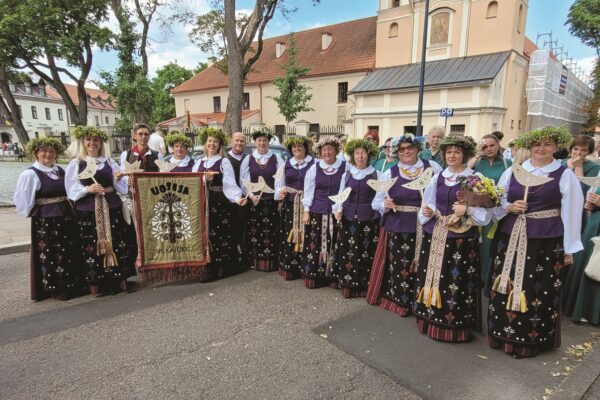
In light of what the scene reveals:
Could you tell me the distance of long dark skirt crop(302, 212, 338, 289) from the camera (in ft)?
15.3

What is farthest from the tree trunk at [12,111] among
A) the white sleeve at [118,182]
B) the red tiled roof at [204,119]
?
the white sleeve at [118,182]

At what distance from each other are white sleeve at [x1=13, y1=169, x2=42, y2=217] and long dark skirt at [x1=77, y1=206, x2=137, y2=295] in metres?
0.47

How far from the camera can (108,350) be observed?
3314 millimetres

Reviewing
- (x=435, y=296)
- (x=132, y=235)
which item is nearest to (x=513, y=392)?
(x=435, y=296)

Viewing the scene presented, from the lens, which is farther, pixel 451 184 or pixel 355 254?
pixel 355 254

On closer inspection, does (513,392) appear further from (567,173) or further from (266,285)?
(266,285)

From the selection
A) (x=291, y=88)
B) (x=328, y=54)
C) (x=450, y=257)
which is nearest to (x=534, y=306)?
(x=450, y=257)

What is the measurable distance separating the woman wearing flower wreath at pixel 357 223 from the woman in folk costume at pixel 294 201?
0.64 m

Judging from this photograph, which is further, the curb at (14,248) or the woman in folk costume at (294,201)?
the curb at (14,248)

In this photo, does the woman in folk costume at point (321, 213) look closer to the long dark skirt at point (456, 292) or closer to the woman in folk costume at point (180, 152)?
the long dark skirt at point (456, 292)

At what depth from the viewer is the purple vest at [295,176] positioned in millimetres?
4945

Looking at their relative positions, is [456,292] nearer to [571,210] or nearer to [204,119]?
[571,210]

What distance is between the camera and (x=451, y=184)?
10.9 feet

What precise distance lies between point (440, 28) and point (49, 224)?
2427cm
